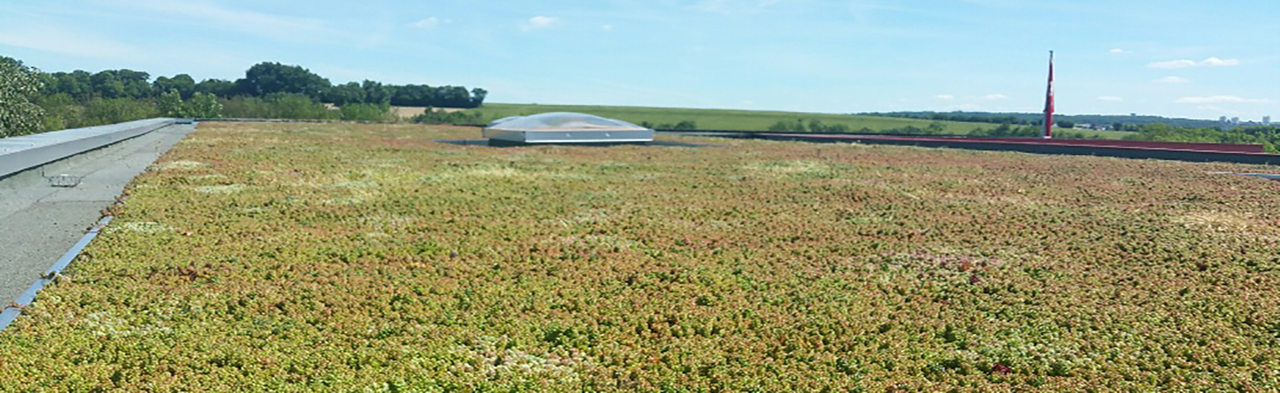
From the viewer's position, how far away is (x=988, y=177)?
24000 millimetres

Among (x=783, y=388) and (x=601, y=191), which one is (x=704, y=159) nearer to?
(x=601, y=191)

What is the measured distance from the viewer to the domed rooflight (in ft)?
135

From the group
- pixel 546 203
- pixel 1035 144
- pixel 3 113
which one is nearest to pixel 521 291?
pixel 546 203

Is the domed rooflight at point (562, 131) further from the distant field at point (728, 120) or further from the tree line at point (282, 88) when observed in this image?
the tree line at point (282, 88)

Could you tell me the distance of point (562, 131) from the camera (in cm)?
4181

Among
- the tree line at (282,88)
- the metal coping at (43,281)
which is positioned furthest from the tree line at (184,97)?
the metal coping at (43,281)

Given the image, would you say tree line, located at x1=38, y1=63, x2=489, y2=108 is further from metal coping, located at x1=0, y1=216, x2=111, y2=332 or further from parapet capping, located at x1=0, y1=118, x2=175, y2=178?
metal coping, located at x1=0, y1=216, x2=111, y2=332

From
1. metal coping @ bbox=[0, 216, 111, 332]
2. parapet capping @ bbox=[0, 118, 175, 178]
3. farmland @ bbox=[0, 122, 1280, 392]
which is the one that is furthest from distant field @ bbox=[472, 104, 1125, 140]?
metal coping @ bbox=[0, 216, 111, 332]

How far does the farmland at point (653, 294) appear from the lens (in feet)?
21.4

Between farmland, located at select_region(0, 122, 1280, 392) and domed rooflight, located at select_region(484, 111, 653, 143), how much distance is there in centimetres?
2286

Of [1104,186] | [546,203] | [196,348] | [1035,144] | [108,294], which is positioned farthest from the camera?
[1035,144]

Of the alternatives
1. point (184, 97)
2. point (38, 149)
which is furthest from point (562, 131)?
point (184, 97)

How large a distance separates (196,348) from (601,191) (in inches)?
500

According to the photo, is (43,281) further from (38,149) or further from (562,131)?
(562,131)
